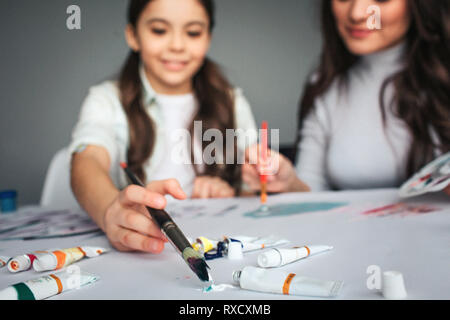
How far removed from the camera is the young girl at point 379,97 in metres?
0.67

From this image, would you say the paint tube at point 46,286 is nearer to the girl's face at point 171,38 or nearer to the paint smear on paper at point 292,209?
the paint smear on paper at point 292,209

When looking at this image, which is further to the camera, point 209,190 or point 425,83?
point 425,83

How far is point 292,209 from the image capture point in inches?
16.3

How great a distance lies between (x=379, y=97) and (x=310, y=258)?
53 centimetres

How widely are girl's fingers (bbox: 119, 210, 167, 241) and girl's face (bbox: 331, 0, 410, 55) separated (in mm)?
555

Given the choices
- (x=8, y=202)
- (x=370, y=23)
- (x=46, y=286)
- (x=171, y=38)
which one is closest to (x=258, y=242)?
(x=46, y=286)

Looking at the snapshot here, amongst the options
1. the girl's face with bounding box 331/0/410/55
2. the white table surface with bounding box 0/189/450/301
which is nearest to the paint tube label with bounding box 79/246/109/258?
the white table surface with bounding box 0/189/450/301

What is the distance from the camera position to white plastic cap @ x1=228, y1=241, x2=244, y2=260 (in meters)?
0.25

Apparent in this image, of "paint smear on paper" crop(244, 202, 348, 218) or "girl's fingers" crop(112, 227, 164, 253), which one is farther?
"paint smear on paper" crop(244, 202, 348, 218)

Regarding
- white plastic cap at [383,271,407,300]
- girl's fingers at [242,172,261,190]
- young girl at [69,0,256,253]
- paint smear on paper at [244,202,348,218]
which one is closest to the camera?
white plastic cap at [383,271,407,300]

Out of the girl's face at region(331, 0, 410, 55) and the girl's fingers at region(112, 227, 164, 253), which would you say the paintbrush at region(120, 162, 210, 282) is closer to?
the girl's fingers at region(112, 227, 164, 253)

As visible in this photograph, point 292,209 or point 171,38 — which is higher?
point 171,38

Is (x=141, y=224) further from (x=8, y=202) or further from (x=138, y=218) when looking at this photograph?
(x=8, y=202)
